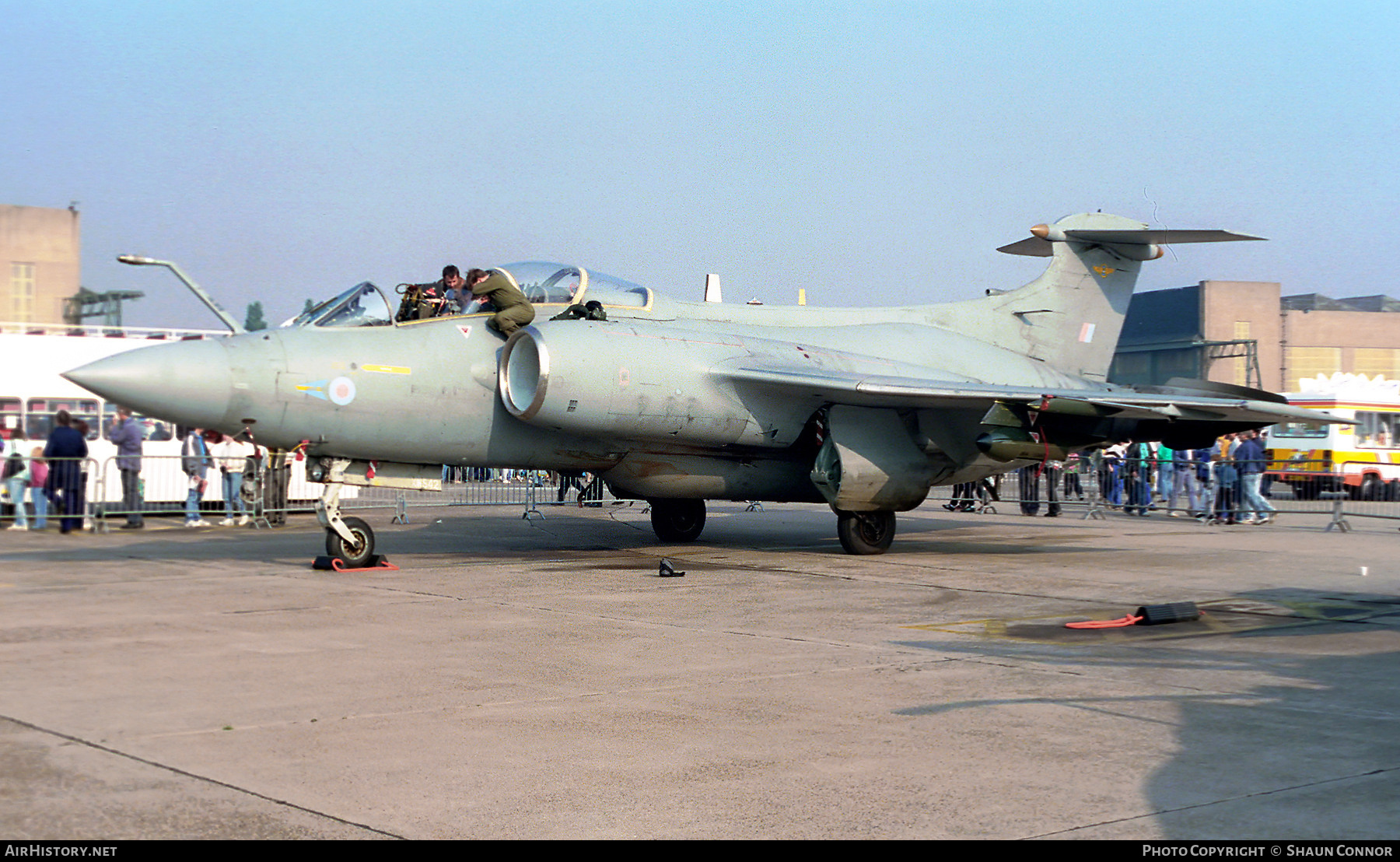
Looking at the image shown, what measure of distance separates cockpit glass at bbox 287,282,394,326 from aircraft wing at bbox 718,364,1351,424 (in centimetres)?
364

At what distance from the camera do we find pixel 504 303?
12.8 metres

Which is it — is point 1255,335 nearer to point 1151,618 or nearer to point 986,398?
point 986,398

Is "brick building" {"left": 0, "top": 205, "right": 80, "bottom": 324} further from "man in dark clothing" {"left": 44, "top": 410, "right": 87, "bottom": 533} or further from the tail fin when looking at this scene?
the tail fin

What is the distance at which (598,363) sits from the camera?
A: 485 inches

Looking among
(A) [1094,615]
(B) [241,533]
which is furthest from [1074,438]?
(B) [241,533]

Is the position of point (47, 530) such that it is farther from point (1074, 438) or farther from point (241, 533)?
point (1074, 438)

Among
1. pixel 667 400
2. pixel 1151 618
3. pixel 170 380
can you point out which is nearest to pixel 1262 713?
pixel 1151 618

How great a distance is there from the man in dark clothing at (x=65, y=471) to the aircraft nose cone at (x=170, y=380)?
8.79 metres

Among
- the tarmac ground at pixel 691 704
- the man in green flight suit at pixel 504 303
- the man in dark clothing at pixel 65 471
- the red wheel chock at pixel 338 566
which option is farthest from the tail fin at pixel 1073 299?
the man in dark clothing at pixel 65 471

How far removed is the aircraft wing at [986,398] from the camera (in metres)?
13.2

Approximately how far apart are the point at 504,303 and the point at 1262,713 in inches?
343

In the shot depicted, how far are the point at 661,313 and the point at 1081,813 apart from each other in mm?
10247

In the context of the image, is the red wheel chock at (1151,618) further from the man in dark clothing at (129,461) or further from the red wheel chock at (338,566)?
the man in dark clothing at (129,461)

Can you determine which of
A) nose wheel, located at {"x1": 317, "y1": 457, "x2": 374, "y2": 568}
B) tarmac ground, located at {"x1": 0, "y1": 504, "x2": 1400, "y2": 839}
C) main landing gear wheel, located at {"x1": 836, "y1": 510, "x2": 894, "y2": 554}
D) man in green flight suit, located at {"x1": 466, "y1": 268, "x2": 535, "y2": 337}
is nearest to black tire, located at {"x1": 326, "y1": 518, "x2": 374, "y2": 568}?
nose wheel, located at {"x1": 317, "y1": 457, "x2": 374, "y2": 568}
